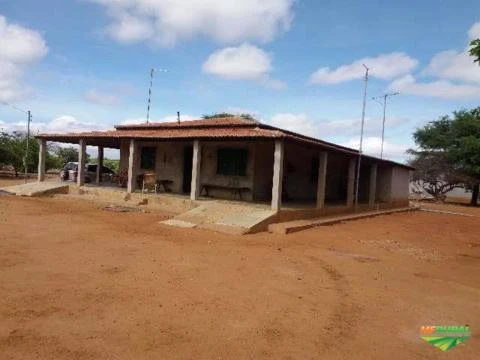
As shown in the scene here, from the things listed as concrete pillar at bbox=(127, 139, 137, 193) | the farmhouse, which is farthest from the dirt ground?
concrete pillar at bbox=(127, 139, 137, 193)

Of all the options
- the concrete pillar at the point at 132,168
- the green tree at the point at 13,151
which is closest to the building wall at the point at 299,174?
the concrete pillar at the point at 132,168

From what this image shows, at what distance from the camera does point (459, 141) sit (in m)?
32.5

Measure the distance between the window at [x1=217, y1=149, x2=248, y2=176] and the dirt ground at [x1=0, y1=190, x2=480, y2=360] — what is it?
19.1ft

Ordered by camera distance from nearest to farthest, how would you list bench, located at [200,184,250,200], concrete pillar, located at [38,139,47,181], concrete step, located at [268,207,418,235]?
1. concrete step, located at [268,207,418,235]
2. bench, located at [200,184,250,200]
3. concrete pillar, located at [38,139,47,181]

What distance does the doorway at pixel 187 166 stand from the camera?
1852 centimetres

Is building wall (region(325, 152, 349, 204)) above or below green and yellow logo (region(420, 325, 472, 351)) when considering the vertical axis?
above

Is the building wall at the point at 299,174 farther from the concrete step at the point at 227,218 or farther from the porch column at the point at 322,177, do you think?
the concrete step at the point at 227,218

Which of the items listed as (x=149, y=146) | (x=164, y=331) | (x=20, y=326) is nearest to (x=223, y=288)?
(x=164, y=331)

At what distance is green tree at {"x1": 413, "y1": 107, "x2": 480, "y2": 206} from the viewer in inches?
1210

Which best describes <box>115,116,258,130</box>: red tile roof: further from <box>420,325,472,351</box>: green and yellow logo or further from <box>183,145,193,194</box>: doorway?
<box>420,325,472,351</box>: green and yellow logo

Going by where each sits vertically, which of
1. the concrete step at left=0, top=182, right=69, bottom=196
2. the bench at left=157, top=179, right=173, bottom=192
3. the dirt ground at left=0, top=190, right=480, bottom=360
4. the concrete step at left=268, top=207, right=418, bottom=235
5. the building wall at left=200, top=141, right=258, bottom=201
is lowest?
the dirt ground at left=0, top=190, right=480, bottom=360

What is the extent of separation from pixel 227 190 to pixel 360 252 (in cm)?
790

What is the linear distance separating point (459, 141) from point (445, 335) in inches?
1226

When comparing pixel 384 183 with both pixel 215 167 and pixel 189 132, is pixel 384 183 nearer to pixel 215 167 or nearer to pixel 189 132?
pixel 215 167
